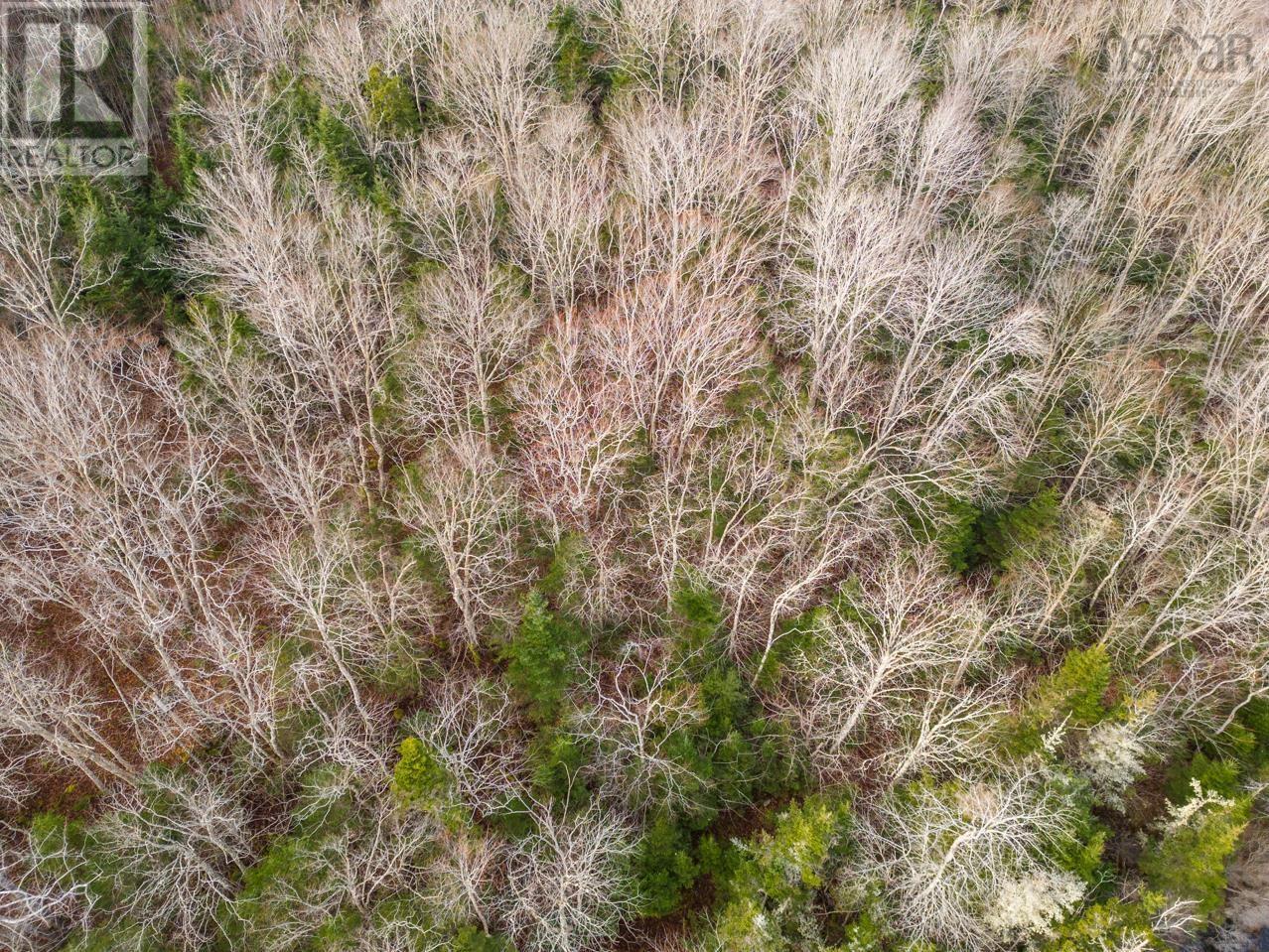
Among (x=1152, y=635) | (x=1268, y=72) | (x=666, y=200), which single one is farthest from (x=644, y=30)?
(x=1152, y=635)

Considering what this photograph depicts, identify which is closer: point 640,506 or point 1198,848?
point 1198,848

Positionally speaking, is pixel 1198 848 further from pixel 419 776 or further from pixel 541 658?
pixel 419 776

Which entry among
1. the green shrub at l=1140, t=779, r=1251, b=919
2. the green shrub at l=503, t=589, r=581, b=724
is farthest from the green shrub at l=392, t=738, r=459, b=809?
the green shrub at l=1140, t=779, r=1251, b=919

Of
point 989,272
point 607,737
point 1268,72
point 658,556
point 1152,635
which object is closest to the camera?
point 607,737

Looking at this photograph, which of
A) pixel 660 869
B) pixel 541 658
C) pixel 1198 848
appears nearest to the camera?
pixel 1198 848

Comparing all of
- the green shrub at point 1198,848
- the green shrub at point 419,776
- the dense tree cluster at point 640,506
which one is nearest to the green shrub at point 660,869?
the dense tree cluster at point 640,506

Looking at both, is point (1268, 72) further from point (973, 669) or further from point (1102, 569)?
point (973, 669)

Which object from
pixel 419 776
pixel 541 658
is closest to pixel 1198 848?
pixel 541 658

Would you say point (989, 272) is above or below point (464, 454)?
above
